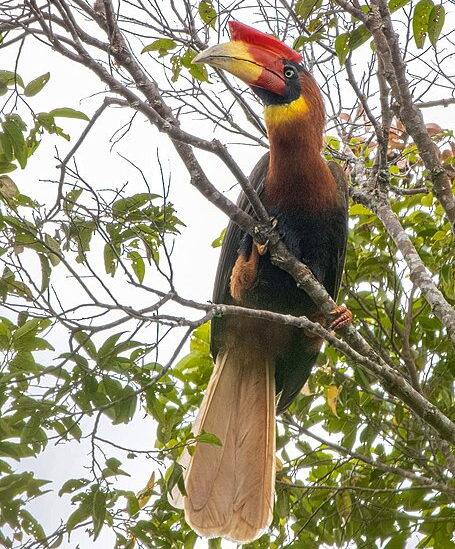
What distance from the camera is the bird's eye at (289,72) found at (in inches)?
140

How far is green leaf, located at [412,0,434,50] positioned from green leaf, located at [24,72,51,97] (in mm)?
1401

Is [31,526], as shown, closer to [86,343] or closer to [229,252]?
[86,343]

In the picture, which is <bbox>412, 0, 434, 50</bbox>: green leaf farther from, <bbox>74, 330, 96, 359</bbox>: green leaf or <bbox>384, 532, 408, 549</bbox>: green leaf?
<bbox>384, 532, 408, 549</bbox>: green leaf

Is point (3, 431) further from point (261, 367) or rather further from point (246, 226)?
point (261, 367)

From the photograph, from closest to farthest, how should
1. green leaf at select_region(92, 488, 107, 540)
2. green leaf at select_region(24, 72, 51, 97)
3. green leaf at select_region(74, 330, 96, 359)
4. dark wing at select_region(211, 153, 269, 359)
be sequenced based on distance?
1. green leaf at select_region(92, 488, 107, 540)
2. green leaf at select_region(74, 330, 96, 359)
3. green leaf at select_region(24, 72, 51, 97)
4. dark wing at select_region(211, 153, 269, 359)

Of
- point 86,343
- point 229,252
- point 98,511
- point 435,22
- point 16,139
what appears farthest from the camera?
point 229,252

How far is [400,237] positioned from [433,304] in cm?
38

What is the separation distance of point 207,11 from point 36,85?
0.90 metres

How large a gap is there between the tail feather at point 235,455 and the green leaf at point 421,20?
1.59m

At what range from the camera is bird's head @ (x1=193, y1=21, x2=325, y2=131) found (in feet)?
11.2

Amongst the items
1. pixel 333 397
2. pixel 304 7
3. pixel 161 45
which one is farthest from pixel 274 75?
pixel 333 397

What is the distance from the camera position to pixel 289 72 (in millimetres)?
3570

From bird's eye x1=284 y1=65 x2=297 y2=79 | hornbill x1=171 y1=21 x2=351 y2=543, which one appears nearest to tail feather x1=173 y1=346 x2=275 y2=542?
hornbill x1=171 y1=21 x2=351 y2=543

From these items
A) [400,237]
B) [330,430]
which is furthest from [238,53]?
[330,430]
